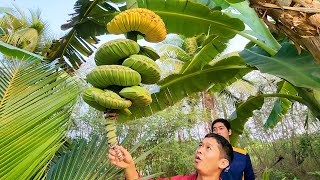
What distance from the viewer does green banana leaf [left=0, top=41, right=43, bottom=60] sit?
949 millimetres

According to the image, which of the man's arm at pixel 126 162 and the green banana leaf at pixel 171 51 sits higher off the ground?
the man's arm at pixel 126 162

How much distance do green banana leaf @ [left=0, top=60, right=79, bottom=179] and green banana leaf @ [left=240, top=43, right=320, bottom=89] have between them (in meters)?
1.59

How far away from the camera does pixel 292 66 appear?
2.37 metres

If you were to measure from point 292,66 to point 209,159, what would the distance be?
1.08 metres

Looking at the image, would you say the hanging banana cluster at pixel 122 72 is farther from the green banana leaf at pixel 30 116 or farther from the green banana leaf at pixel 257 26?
the green banana leaf at pixel 257 26

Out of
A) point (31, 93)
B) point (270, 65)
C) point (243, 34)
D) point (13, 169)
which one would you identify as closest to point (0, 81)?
point (31, 93)

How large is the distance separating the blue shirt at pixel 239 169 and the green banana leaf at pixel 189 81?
100cm

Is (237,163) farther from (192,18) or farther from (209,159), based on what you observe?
(192,18)

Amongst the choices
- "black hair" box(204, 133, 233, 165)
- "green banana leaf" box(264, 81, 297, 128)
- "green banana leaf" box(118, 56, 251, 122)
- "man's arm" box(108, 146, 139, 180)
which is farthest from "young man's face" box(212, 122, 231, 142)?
"green banana leaf" box(264, 81, 297, 128)

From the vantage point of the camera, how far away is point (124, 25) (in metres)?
0.93

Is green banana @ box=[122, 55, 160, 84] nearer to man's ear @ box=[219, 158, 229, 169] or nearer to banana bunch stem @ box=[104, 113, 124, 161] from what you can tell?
banana bunch stem @ box=[104, 113, 124, 161]

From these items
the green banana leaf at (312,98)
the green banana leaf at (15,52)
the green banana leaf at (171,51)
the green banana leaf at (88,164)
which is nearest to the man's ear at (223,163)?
the green banana leaf at (88,164)

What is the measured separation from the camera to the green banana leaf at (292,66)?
2199 millimetres

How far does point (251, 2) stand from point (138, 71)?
35.7 inches
